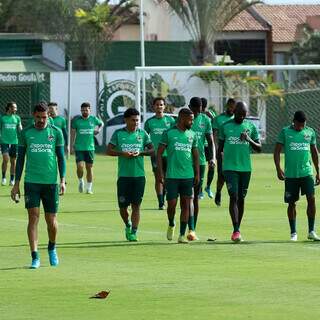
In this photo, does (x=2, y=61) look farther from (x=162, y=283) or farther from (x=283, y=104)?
(x=162, y=283)

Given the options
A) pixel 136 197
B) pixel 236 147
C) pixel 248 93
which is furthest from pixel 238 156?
pixel 248 93

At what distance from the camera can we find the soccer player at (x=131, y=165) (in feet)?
67.2

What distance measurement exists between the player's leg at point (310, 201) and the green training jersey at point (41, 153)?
477 cm

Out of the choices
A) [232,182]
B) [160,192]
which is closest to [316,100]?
[160,192]

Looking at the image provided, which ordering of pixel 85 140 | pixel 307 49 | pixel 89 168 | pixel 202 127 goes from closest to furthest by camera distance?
1. pixel 202 127
2. pixel 89 168
3. pixel 85 140
4. pixel 307 49

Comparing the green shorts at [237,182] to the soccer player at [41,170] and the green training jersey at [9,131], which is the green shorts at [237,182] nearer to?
the soccer player at [41,170]

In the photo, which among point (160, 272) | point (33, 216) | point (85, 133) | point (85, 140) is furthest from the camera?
point (85, 133)

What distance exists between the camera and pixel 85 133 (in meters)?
32.5

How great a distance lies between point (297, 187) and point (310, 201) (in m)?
0.30

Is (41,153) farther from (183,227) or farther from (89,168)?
(89,168)

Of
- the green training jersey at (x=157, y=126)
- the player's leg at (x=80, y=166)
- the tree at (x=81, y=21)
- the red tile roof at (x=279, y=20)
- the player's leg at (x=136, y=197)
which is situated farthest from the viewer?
the red tile roof at (x=279, y=20)

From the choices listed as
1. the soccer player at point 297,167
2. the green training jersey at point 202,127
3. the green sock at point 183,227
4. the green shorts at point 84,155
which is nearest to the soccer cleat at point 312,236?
the soccer player at point 297,167

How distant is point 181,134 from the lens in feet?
65.8

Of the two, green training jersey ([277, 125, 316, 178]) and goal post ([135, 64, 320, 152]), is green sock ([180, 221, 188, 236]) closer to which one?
green training jersey ([277, 125, 316, 178])
